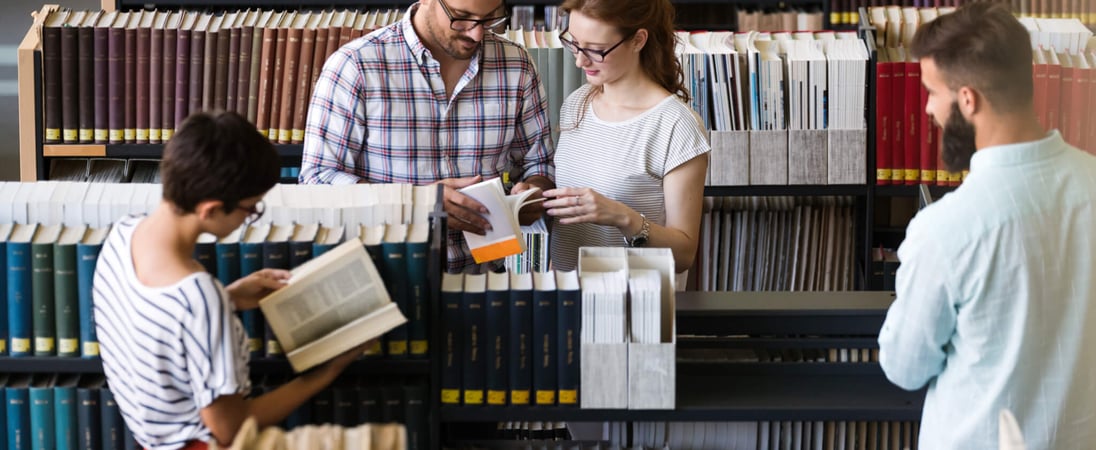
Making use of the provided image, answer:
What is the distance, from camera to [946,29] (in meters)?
1.91

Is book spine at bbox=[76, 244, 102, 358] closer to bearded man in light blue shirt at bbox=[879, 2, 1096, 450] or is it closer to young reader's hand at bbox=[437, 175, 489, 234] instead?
young reader's hand at bbox=[437, 175, 489, 234]

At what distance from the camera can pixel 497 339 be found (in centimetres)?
228

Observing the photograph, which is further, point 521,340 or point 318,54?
point 318,54

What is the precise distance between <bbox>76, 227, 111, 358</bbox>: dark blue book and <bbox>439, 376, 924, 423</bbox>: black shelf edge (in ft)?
2.29

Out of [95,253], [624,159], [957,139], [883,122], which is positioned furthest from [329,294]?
[883,122]

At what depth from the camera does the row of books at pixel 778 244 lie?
4.25 m

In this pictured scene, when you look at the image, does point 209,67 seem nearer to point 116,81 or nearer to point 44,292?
point 116,81

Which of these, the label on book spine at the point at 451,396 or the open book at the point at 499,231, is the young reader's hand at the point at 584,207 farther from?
the label on book spine at the point at 451,396

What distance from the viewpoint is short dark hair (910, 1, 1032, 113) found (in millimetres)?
1856

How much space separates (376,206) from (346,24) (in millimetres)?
1842

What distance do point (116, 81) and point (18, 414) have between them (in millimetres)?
1895

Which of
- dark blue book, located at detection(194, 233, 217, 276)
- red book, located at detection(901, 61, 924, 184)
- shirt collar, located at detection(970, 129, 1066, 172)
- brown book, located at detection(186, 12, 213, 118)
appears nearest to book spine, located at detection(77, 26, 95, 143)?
brown book, located at detection(186, 12, 213, 118)

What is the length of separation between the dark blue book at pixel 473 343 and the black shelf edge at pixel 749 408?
0.04 m

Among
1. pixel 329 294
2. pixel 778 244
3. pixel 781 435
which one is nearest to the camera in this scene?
pixel 329 294
